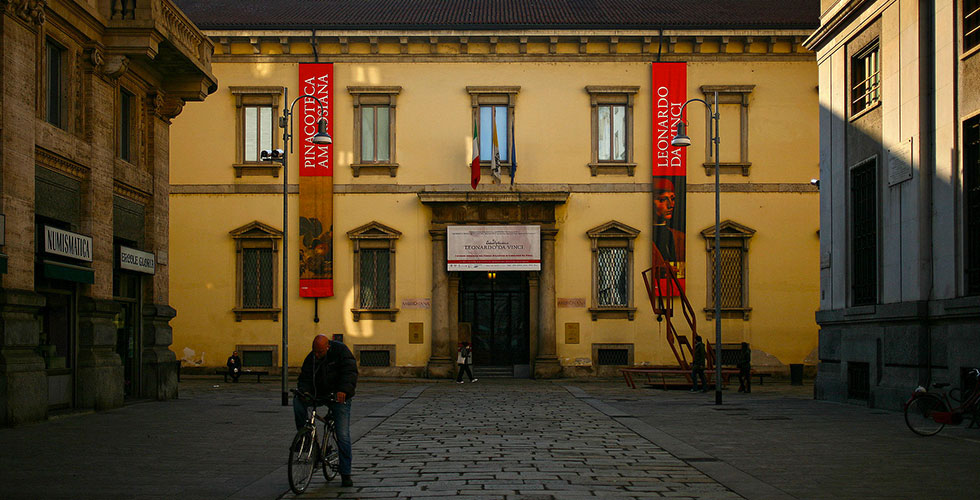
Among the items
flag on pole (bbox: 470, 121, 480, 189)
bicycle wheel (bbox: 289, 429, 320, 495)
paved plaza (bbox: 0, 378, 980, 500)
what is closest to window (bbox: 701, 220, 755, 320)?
flag on pole (bbox: 470, 121, 480, 189)

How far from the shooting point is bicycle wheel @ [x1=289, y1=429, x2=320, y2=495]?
423 inches

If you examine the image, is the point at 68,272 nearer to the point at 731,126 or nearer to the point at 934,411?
the point at 934,411

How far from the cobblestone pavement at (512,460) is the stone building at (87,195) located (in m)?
6.57

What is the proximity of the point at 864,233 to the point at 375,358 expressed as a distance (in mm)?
18757

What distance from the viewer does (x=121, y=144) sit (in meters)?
24.5

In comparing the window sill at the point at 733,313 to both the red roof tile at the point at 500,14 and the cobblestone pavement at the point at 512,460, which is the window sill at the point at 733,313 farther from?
the cobblestone pavement at the point at 512,460

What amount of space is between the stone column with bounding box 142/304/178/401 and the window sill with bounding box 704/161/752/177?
20429 millimetres

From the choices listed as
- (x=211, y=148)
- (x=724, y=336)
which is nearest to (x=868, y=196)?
(x=724, y=336)

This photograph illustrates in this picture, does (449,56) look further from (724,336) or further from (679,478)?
(679,478)

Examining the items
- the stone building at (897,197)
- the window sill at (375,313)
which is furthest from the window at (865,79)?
the window sill at (375,313)

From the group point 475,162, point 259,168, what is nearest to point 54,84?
point 259,168

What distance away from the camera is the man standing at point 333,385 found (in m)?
11.7

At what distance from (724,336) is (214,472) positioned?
90.0ft

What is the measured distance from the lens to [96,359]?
21.7 m
